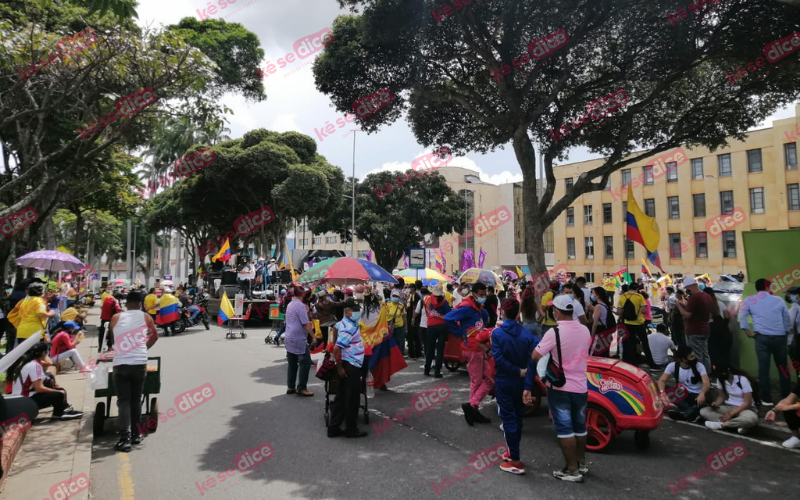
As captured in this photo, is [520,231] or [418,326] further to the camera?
[520,231]

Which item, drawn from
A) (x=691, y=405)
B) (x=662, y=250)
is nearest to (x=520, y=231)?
(x=662, y=250)

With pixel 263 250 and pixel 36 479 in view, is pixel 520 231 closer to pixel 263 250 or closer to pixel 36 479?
pixel 263 250

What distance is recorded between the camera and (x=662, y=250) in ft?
132

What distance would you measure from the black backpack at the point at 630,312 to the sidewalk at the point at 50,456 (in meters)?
10.0

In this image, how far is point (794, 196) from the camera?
34.0 metres

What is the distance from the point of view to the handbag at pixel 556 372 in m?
4.76

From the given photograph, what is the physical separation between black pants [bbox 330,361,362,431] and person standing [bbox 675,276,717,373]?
5.89 metres

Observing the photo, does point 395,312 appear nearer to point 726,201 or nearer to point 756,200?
point 756,200

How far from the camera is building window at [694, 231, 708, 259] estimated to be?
125ft

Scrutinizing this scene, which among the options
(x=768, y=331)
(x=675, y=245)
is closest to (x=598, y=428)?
(x=768, y=331)

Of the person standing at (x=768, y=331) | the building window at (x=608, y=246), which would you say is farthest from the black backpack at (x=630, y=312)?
the building window at (x=608, y=246)

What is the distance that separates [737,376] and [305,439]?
5.75m

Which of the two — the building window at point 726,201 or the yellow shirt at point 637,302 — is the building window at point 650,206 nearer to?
the building window at point 726,201

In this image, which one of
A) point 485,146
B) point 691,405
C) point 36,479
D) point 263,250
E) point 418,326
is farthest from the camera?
point 263,250
